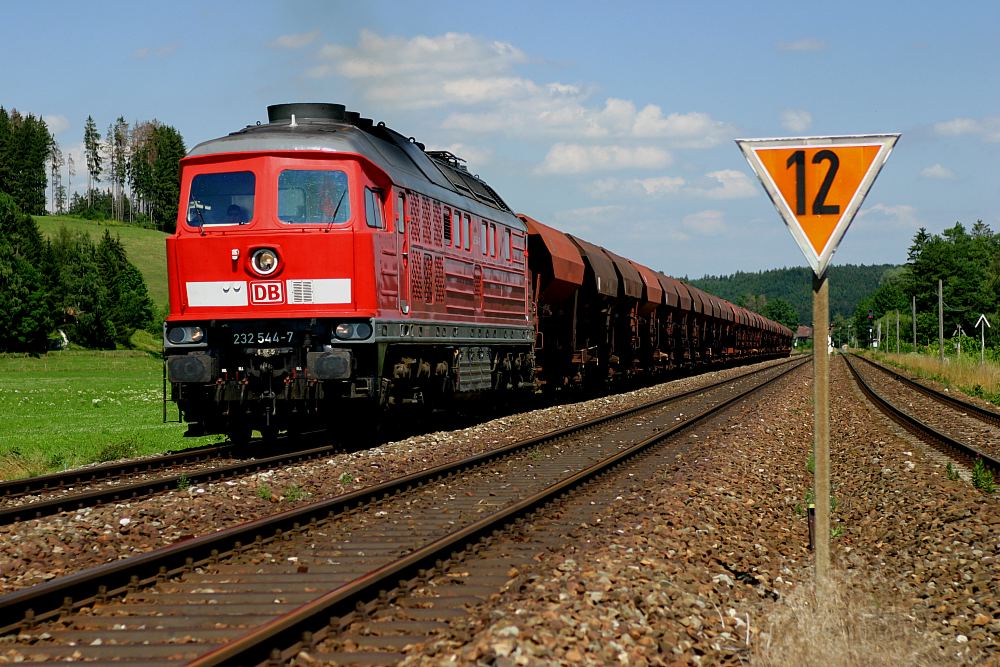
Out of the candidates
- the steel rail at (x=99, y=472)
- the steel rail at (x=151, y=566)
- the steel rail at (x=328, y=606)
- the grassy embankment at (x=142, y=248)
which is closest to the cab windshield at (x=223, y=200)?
the steel rail at (x=99, y=472)

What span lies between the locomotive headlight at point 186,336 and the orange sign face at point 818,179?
30.9 ft

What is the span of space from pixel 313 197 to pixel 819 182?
9.06 m

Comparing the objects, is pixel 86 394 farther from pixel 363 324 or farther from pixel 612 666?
pixel 612 666

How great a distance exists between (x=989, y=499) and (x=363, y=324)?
25.0ft

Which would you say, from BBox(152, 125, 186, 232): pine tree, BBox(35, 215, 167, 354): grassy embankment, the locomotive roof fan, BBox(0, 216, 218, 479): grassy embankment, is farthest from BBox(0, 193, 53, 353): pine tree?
the locomotive roof fan

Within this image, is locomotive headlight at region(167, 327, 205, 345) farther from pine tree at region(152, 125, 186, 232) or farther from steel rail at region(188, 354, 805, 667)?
pine tree at region(152, 125, 186, 232)

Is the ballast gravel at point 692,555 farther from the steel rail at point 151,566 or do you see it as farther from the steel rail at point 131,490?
the steel rail at point 151,566

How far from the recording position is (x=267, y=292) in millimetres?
13609

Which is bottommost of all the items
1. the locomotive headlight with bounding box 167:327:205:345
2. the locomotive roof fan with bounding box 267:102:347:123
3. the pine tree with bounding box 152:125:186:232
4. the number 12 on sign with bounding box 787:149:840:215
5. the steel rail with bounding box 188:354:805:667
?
the steel rail with bounding box 188:354:805:667

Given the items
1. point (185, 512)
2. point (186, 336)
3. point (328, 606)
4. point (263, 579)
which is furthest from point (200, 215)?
point (328, 606)

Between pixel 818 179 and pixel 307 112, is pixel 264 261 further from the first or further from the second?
pixel 818 179

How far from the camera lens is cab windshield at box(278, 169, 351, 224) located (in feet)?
45.1

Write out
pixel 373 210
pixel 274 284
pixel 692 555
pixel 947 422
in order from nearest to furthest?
pixel 692 555 → pixel 274 284 → pixel 373 210 → pixel 947 422

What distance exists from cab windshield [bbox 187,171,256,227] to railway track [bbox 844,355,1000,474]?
10.3 metres
